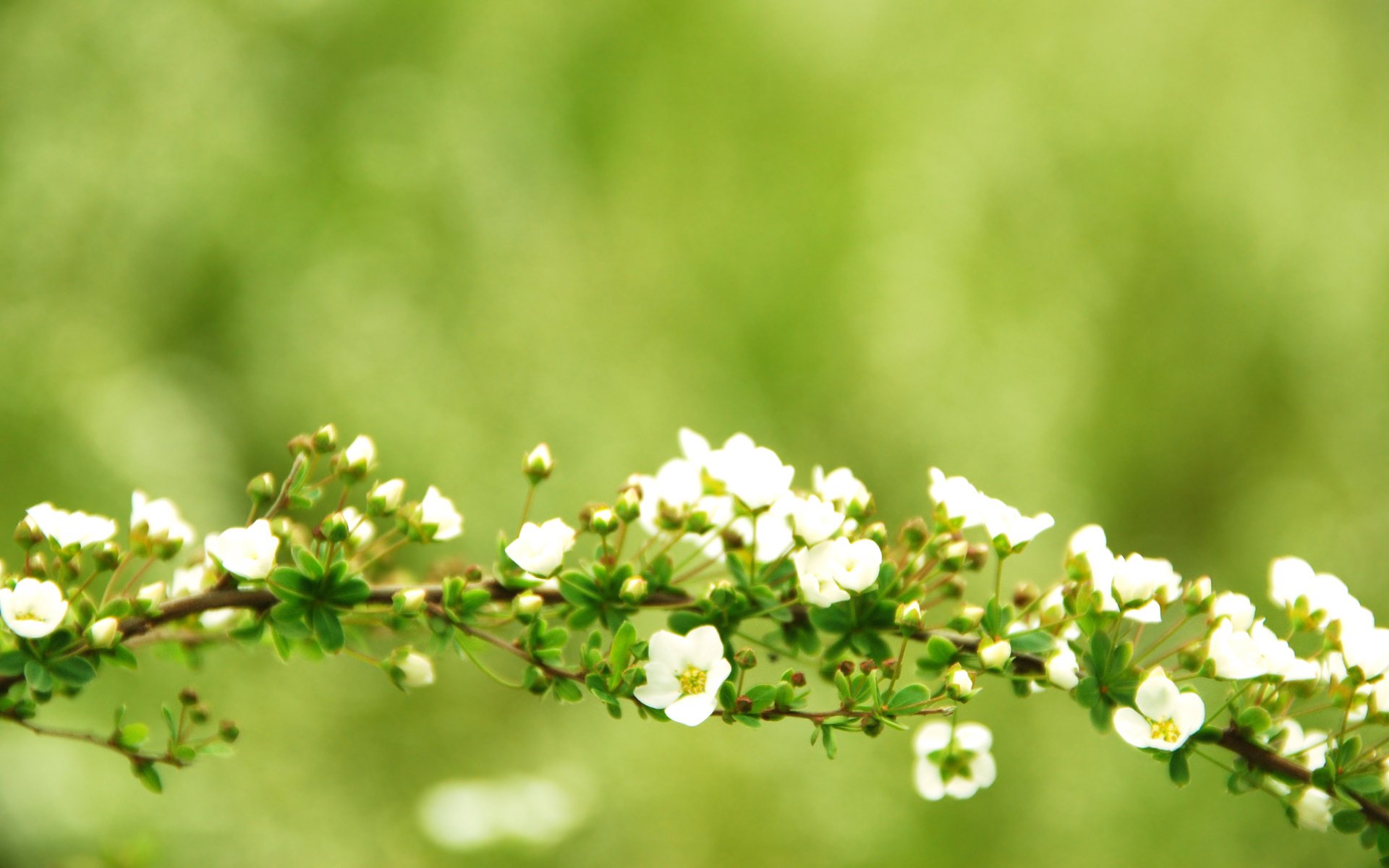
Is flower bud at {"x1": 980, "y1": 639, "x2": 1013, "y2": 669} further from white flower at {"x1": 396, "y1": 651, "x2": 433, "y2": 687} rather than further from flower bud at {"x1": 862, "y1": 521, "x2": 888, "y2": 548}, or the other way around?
white flower at {"x1": 396, "y1": 651, "x2": 433, "y2": 687}

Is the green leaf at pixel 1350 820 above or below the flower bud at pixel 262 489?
below

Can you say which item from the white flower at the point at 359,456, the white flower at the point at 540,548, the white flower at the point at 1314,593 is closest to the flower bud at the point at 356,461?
the white flower at the point at 359,456

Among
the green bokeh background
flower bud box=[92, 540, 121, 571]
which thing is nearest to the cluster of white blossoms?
flower bud box=[92, 540, 121, 571]

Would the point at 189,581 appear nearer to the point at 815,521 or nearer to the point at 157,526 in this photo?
the point at 157,526

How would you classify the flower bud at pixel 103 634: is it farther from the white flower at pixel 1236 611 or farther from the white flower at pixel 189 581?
the white flower at pixel 1236 611

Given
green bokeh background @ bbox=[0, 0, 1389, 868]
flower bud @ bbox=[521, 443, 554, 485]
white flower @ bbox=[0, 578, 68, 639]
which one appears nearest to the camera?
white flower @ bbox=[0, 578, 68, 639]

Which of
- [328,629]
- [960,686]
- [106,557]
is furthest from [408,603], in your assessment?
[960,686]
